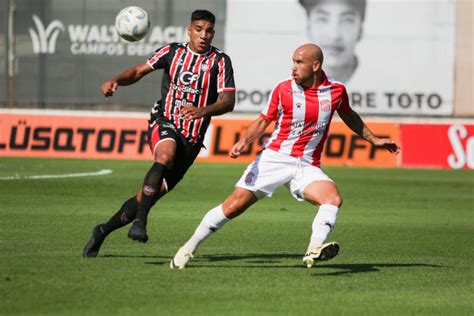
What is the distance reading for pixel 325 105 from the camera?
10031 millimetres

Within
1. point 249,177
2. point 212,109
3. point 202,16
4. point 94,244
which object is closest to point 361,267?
point 249,177

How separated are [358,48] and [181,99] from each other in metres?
20.3

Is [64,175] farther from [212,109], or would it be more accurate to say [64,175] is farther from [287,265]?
[287,265]

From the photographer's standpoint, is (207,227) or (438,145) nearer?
(207,227)

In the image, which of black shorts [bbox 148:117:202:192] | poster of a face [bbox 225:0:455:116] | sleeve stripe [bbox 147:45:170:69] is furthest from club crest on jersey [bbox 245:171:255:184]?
poster of a face [bbox 225:0:455:116]

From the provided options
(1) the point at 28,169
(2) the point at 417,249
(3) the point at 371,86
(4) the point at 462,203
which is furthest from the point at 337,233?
(3) the point at 371,86

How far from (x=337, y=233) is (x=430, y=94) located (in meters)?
17.1

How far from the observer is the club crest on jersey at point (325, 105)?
1002 centimetres

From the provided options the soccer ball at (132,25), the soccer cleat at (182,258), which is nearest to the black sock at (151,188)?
the soccer cleat at (182,258)

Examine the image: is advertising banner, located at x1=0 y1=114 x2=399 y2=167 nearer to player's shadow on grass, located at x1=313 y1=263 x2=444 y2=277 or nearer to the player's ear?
player's shadow on grass, located at x1=313 y1=263 x2=444 y2=277

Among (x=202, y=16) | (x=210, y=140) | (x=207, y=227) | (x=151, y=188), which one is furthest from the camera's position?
(x=210, y=140)

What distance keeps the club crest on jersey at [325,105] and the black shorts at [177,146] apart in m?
1.35

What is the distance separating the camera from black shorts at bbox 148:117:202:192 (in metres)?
10.5

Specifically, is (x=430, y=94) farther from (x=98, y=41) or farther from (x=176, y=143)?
(x=176, y=143)
